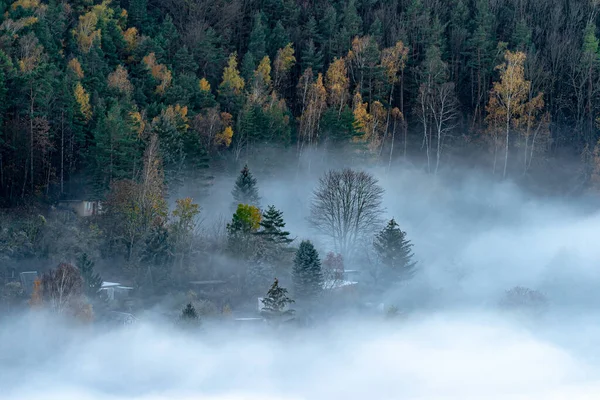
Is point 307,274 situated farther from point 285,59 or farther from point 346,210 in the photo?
point 285,59

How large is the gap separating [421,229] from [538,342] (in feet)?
51.9

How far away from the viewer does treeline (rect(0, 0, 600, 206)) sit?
6669cm

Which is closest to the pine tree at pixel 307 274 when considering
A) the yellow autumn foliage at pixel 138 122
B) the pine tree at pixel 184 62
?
the yellow autumn foliage at pixel 138 122

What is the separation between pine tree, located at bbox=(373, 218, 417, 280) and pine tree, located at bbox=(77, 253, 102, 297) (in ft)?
61.0

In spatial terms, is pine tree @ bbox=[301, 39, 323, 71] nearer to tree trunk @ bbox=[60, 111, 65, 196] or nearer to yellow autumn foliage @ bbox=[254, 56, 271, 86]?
yellow autumn foliage @ bbox=[254, 56, 271, 86]

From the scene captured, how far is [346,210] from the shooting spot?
68.2 meters

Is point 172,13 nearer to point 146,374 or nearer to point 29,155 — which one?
point 29,155

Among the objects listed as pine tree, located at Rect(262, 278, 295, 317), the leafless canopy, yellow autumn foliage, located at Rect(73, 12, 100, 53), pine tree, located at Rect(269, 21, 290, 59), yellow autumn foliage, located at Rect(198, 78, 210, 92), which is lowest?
pine tree, located at Rect(262, 278, 295, 317)

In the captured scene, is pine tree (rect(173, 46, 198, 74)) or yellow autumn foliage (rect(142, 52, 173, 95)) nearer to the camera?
yellow autumn foliage (rect(142, 52, 173, 95))

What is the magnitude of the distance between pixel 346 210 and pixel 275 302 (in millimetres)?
13251

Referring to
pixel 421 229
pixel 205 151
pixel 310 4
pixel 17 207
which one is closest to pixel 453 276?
pixel 421 229

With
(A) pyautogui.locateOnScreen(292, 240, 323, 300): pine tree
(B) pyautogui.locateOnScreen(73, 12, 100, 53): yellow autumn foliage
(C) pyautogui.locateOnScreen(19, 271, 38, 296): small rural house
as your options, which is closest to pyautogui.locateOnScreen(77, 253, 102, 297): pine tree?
(C) pyautogui.locateOnScreen(19, 271, 38, 296): small rural house

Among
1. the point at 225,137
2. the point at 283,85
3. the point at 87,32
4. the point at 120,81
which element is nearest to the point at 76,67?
the point at 120,81

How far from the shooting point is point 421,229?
7444cm
